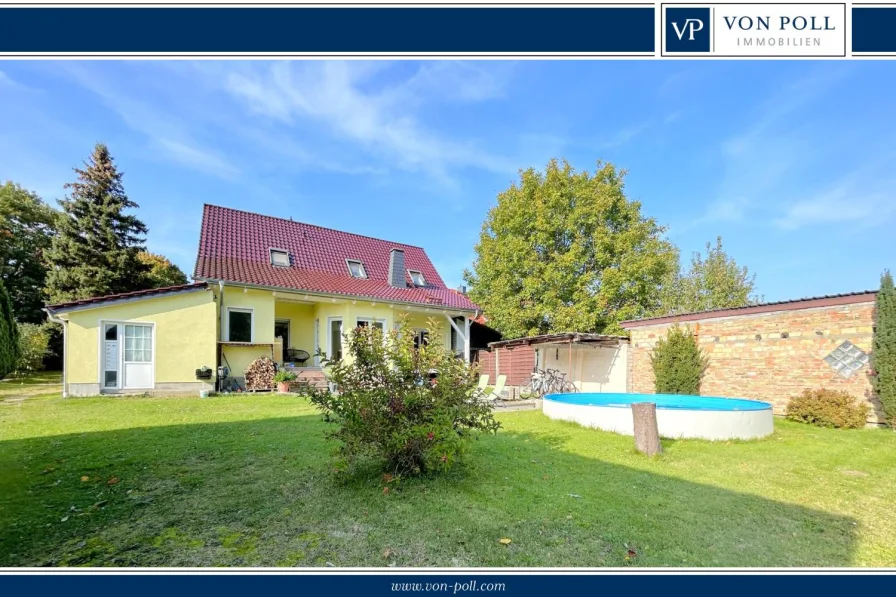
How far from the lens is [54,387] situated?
50.3ft

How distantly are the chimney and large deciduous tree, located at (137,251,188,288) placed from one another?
1841cm

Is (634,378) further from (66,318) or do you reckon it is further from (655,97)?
(66,318)

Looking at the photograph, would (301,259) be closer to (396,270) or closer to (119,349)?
(396,270)

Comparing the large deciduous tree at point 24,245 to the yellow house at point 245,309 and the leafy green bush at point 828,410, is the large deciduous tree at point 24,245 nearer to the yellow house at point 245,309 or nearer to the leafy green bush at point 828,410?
the yellow house at point 245,309

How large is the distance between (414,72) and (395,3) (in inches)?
54.7

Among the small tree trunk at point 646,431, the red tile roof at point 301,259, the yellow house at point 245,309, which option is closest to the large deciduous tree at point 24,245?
the red tile roof at point 301,259

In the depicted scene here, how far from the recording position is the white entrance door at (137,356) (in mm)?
12812

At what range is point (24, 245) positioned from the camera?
2745 centimetres

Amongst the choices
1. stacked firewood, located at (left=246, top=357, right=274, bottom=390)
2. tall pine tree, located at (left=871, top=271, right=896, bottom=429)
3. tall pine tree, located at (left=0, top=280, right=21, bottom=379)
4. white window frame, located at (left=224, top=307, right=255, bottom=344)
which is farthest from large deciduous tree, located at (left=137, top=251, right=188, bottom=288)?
tall pine tree, located at (left=871, top=271, right=896, bottom=429)

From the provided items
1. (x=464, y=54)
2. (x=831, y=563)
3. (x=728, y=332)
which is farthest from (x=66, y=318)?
(x=728, y=332)

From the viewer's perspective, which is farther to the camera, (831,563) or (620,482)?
(620,482)
